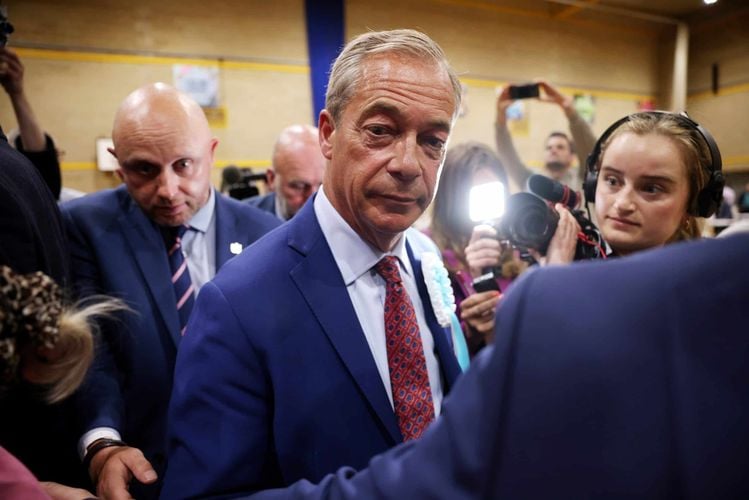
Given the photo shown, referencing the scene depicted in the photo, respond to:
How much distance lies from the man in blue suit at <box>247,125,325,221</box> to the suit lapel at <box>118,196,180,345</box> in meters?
1.39

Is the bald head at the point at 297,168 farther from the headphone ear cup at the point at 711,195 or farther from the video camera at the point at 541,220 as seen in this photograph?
the headphone ear cup at the point at 711,195

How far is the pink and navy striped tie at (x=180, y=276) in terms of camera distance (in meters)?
1.67

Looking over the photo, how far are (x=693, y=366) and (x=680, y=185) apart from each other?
104 cm

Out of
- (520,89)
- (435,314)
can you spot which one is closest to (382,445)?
(435,314)

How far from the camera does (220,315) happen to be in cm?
99

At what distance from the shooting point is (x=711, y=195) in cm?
132

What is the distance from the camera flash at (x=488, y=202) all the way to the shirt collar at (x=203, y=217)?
3.06 feet

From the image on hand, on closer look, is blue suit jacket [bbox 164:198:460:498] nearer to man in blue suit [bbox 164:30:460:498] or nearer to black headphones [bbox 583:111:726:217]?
man in blue suit [bbox 164:30:460:498]

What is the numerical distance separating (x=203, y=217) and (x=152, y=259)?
0.26 m

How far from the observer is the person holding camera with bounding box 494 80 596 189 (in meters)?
2.61

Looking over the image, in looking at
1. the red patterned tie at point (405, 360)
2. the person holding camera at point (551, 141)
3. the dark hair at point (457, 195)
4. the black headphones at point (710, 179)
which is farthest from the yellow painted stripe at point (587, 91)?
the red patterned tie at point (405, 360)

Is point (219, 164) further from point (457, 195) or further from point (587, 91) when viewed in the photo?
point (587, 91)

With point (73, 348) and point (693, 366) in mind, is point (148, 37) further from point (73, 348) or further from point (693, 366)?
point (693, 366)

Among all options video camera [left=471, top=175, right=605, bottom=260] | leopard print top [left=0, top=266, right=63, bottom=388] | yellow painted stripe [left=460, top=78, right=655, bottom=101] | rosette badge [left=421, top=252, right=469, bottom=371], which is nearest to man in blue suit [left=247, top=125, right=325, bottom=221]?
video camera [left=471, top=175, right=605, bottom=260]
